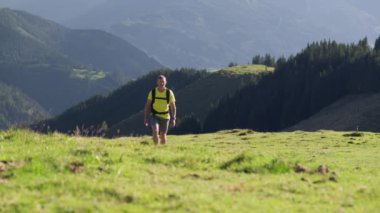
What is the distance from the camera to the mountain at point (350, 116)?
9219 centimetres

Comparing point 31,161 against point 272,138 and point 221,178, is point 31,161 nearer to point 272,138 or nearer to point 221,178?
point 221,178

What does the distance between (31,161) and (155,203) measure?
4.55 m

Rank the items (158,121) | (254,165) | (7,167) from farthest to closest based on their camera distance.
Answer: (158,121) < (254,165) < (7,167)

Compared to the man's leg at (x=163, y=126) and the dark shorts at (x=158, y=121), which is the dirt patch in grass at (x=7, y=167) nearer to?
the dark shorts at (x=158, y=121)

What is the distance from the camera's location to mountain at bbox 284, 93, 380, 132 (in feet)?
302

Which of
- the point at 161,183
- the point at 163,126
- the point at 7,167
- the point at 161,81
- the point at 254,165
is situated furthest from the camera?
the point at 163,126

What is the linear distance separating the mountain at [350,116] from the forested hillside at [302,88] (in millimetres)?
4239

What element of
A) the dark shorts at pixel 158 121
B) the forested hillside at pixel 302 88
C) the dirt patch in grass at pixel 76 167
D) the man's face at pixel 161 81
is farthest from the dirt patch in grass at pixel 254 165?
the forested hillside at pixel 302 88

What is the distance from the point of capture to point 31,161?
1430 cm

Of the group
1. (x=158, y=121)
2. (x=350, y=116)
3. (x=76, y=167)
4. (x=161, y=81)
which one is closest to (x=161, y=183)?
(x=76, y=167)

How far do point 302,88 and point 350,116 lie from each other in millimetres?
44023

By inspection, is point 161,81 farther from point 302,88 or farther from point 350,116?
point 302,88

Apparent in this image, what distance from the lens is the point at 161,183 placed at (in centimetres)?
1330

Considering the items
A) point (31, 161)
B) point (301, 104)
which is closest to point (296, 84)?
point (301, 104)
